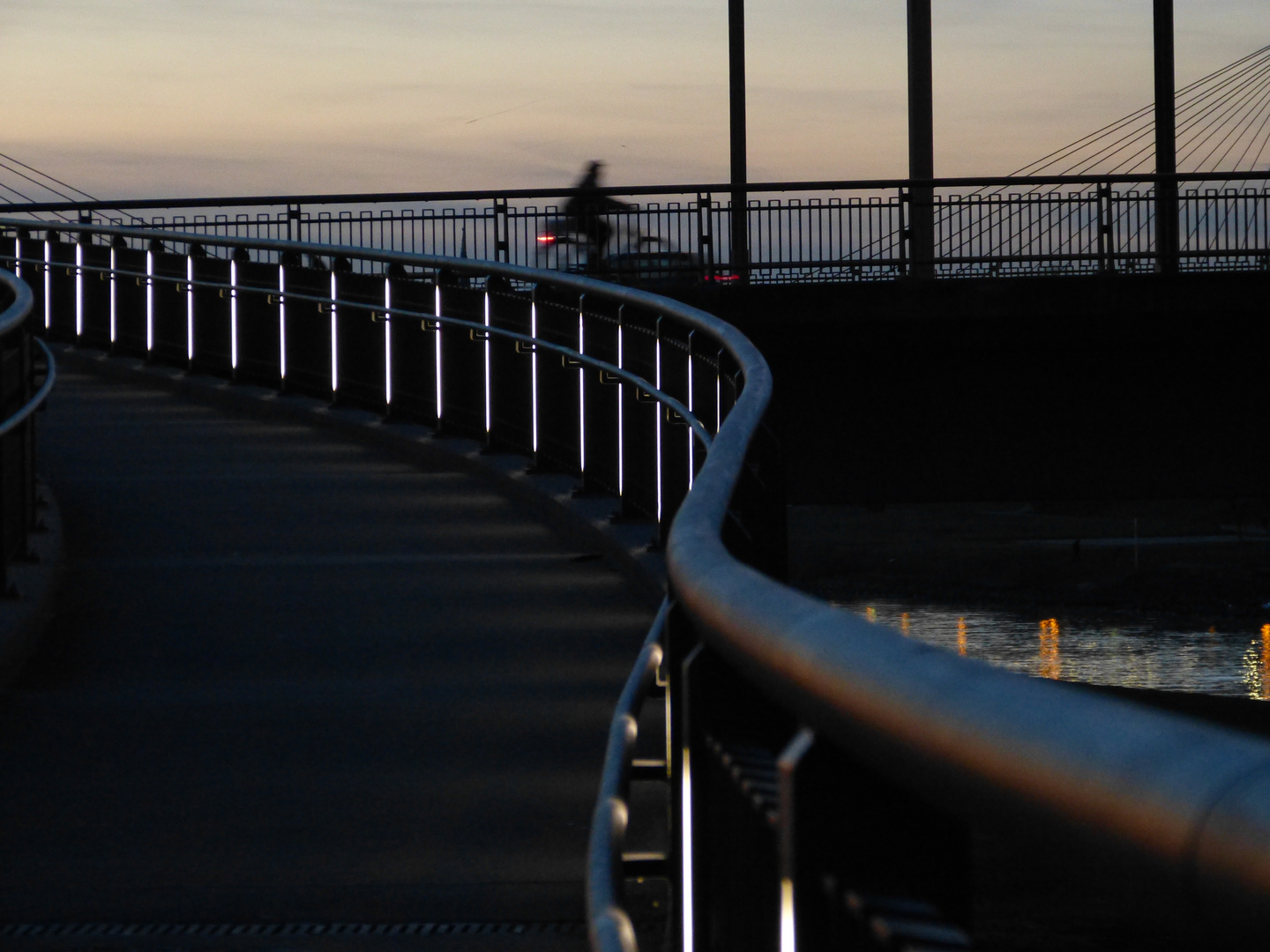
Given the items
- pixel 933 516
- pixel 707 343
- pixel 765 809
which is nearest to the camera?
pixel 765 809

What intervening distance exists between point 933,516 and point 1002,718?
8496 cm

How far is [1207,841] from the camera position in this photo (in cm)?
70

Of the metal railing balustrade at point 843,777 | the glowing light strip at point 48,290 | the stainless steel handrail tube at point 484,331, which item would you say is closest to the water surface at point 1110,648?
the glowing light strip at point 48,290

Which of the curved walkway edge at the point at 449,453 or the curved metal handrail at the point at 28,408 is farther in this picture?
the curved walkway edge at the point at 449,453

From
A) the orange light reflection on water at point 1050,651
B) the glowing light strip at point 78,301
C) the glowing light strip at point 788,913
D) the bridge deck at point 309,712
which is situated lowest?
the orange light reflection on water at point 1050,651

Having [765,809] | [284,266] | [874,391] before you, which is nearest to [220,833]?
[765,809]

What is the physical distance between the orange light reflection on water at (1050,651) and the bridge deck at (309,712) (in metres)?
34.6

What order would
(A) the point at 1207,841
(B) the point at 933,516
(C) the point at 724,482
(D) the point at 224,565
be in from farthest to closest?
(B) the point at 933,516 < (D) the point at 224,565 < (C) the point at 724,482 < (A) the point at 1207,841

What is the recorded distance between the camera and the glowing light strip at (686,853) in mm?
2500

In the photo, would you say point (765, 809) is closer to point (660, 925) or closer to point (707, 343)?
point (660, 925)

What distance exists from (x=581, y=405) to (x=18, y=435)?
3.01 meters

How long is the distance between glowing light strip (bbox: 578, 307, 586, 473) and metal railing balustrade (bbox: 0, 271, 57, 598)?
A: 8.74 ft

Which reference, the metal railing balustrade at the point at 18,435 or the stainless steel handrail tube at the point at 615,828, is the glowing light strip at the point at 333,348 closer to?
the metal railing balustrade at the point at 18,435

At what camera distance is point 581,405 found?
954 centimetres
